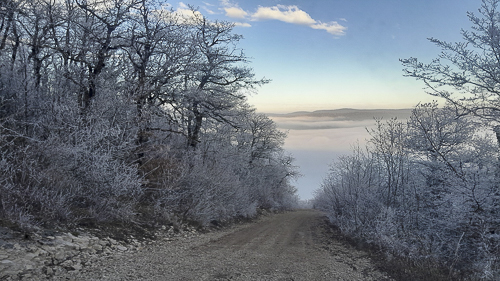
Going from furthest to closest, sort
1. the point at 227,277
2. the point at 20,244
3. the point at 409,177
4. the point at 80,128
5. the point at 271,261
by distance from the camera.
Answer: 1. the point at 409,177
2. the point at 80,128
3. the point at 271,261
4. the point at 227,277
5. the point at 20,244

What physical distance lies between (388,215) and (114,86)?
12.8 metres

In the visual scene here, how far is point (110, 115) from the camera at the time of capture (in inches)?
513

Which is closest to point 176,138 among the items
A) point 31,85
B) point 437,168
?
point 31,85

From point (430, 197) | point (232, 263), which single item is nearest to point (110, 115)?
point (232, 263)

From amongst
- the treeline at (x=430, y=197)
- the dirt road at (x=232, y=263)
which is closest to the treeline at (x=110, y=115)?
the dirt road at (x=232, y=263)

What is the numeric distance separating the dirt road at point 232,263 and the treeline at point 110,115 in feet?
6.83

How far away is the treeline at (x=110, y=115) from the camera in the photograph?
9.34 m

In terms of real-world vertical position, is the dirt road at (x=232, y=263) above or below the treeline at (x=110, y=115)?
below

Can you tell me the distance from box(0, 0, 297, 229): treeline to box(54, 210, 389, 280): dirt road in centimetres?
208

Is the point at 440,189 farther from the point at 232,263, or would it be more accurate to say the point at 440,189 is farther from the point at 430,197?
the point at 232,263

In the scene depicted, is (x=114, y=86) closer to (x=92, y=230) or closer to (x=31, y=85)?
(x=31, y=85)

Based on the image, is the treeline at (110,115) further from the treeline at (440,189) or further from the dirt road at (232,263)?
the treeline at (440,189)

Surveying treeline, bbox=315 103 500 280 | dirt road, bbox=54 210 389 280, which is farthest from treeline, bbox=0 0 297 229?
→ treeline, bbox=315 103 500 280

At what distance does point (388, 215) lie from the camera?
498 inches
